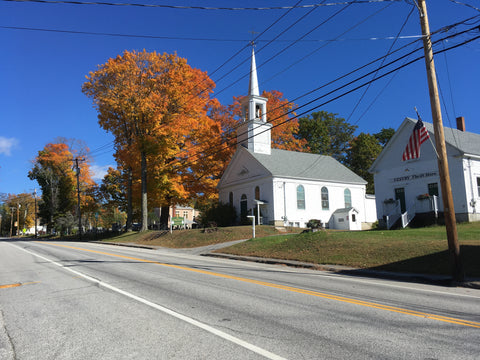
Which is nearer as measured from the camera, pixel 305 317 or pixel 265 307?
pixel 305 317

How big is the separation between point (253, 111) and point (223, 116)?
10.6 m

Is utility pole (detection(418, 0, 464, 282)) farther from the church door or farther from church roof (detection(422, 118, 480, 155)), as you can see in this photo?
the church door

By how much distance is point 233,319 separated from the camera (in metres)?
5.52

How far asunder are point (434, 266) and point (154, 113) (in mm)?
23226

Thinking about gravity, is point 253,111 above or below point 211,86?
below

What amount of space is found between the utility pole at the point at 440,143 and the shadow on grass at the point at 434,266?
0.72 m

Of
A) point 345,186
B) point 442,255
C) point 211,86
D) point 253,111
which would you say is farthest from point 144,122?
point 442,255

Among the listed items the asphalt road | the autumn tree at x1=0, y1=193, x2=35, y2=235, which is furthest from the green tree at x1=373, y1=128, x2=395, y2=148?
the autumn tree at x1=0, y1=193, x2=35, y2=235

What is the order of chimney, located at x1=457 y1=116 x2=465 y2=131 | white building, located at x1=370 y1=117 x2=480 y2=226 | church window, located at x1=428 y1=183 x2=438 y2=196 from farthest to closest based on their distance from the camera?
1. chimney, located at x1=457 y1=116 x2=465 y2=131
2. church window, located at x1=428 y1=183 x2=438 y2=196
3. white building, located at x1=370 y1=117 x2=480 y2=226

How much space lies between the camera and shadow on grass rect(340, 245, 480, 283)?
35.3 ft

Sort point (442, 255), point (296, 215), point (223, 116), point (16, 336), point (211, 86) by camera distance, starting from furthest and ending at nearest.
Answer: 1. point (223, 116)
2. point (211, 86)
3. point (296, 215)
4. point (442, 255)
5. point (16, 336)

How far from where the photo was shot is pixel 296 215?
31.8 m

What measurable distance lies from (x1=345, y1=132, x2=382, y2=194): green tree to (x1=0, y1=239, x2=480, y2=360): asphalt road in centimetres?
4585

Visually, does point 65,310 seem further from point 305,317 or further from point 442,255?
point 442,255
